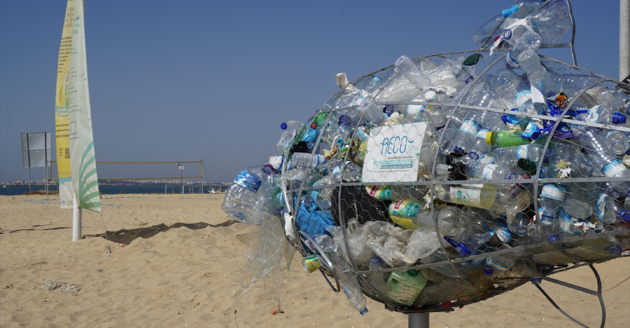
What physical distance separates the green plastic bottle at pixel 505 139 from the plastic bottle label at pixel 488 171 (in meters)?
0.10

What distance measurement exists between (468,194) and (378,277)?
67 centimetres

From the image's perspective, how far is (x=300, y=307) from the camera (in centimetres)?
532

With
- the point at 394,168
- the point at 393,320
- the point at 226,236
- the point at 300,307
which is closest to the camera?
the point at 394,168

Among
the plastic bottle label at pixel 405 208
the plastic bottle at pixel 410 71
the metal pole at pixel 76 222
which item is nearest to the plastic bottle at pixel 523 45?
the plastic bottle at pixel 410 71

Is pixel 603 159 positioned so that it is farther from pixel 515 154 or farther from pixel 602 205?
pixel 515 154

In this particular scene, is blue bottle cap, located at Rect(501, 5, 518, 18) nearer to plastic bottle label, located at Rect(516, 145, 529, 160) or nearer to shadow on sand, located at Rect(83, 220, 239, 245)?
plastic bottle label, located at Rect(516, 145, 529, 160)

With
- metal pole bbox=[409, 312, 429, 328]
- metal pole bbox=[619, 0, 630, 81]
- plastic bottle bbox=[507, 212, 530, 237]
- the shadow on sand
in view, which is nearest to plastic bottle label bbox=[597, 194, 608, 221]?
plastic bottle bbox=[507, 212, 530, 237]

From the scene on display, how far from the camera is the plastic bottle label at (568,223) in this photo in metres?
1.61

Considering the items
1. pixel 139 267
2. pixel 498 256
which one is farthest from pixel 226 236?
pixel 498 256

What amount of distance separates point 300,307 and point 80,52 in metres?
6.54

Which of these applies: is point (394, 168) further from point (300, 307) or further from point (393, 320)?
point (300, 307)

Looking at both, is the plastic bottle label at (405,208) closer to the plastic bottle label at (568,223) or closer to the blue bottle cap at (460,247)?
the blue bottle cap at (460,247)

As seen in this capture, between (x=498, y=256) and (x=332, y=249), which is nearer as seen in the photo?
(x=498, y=256)

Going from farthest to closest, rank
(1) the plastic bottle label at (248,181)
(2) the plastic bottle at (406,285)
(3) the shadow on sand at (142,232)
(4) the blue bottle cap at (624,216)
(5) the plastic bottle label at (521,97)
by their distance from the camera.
Answer: (3) the shadow on sand at (142,232), (1) the plastic bottle label at (248,181), (2) the plastic bottle at (406,285), (5) the plastic bottle label at (521,97), (4) the blue bottle cap at (624,216)
